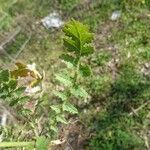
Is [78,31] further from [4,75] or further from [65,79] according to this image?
[4,75]

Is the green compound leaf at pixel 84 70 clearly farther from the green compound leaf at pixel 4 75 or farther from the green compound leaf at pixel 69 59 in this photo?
the green compound leaf at pixel 4 75

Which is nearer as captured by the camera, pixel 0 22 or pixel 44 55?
pixel 44 55

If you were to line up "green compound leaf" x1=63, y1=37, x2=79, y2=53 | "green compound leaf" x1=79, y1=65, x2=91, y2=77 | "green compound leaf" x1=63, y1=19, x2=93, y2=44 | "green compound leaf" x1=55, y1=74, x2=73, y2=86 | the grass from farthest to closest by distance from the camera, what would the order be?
the grass, "green compound leaf" x1=55, y1=74, x2=73, y2=86, "green compound leaf" x1=79, y1=65, x2=91, y2=77, "green compound leaf" x1=63, y1=37, x2=79, y2=53, "green compound leaf" x1=63, y1=19, x2=93, y2=44

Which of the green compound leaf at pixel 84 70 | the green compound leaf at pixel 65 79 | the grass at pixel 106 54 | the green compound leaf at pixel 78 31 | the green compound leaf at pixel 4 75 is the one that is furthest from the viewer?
→ the grass at pixel 106 54

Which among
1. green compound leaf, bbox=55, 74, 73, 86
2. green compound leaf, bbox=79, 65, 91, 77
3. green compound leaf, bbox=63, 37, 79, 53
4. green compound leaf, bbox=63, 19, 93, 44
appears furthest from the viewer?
green compound leaf, bbox=55, 74, 73, 86

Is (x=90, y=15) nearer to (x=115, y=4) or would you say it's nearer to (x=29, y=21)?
(x=115, y=4)

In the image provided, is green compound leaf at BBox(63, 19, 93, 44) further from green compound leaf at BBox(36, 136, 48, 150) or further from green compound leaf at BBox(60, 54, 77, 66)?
green compound leaf at BBox(36, 136, 48, 150)

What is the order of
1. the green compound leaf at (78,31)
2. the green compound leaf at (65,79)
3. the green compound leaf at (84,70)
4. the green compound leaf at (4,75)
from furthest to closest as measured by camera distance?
the green compound leaf at (4,75) → the green compound leaf at (65,79) → the green compound leaf at (84,70) → the green compound leaf at (78,31)

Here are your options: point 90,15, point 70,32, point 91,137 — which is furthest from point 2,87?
point 90,15

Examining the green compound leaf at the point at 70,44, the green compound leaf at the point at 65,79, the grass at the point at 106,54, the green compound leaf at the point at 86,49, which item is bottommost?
the green compound leaf at the point at 65,79

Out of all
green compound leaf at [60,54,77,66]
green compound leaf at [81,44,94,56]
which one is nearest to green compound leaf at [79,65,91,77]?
green compound leaf at [60,54,77,66]

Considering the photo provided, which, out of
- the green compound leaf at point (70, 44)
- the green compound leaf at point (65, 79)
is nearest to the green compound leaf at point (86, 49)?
the green compound leaf at point (70, 44)
